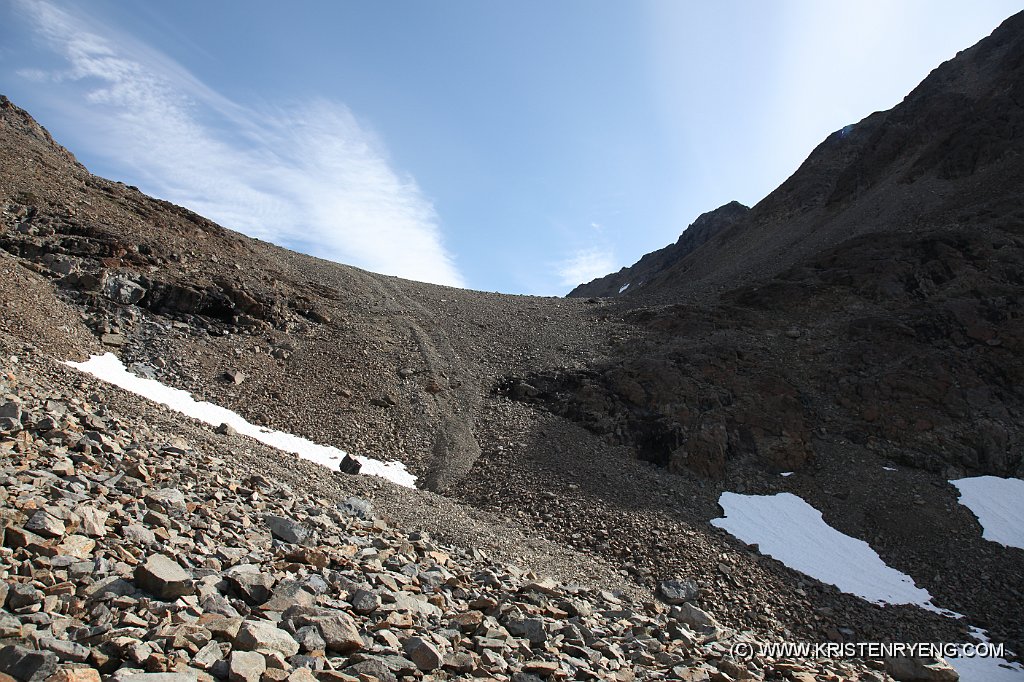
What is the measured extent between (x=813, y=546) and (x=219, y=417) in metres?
18.1

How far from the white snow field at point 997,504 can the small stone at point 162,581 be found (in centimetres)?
2118

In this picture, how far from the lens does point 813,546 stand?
17.1 metres

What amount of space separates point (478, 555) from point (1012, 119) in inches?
2169

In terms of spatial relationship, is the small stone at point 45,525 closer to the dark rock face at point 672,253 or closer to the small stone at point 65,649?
the small stone at point 65,649

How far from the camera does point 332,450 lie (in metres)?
18.2

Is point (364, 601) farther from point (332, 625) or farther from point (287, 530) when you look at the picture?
point (287, 530)

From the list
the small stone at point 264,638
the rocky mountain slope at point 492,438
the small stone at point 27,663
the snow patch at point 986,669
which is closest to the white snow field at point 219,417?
the rocky mountain slope at point 492,438

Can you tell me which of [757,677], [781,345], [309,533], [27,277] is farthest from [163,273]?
[781,345]

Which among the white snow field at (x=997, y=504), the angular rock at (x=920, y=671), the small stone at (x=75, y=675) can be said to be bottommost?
the small stone at (x=75, y=675)

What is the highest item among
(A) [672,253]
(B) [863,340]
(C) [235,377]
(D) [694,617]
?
(A) [672,253]

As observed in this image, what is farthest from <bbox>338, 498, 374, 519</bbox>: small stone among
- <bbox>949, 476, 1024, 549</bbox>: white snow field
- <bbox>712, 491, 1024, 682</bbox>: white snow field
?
<bbox>949, 476, 1024, 549</bbox>: white snow field

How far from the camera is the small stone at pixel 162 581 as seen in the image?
6559mm

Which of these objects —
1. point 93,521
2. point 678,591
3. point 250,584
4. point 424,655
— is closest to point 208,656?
point 250,584

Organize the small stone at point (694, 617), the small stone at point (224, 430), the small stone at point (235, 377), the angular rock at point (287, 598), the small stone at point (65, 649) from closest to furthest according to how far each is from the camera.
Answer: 1. the small stone at point (65, 649)
2. the angular rock at point (287, 598)
3. the small stone at point (694, 617)
4. the small stone at point (224, 430)
5. the small stone at point (235, 377)
